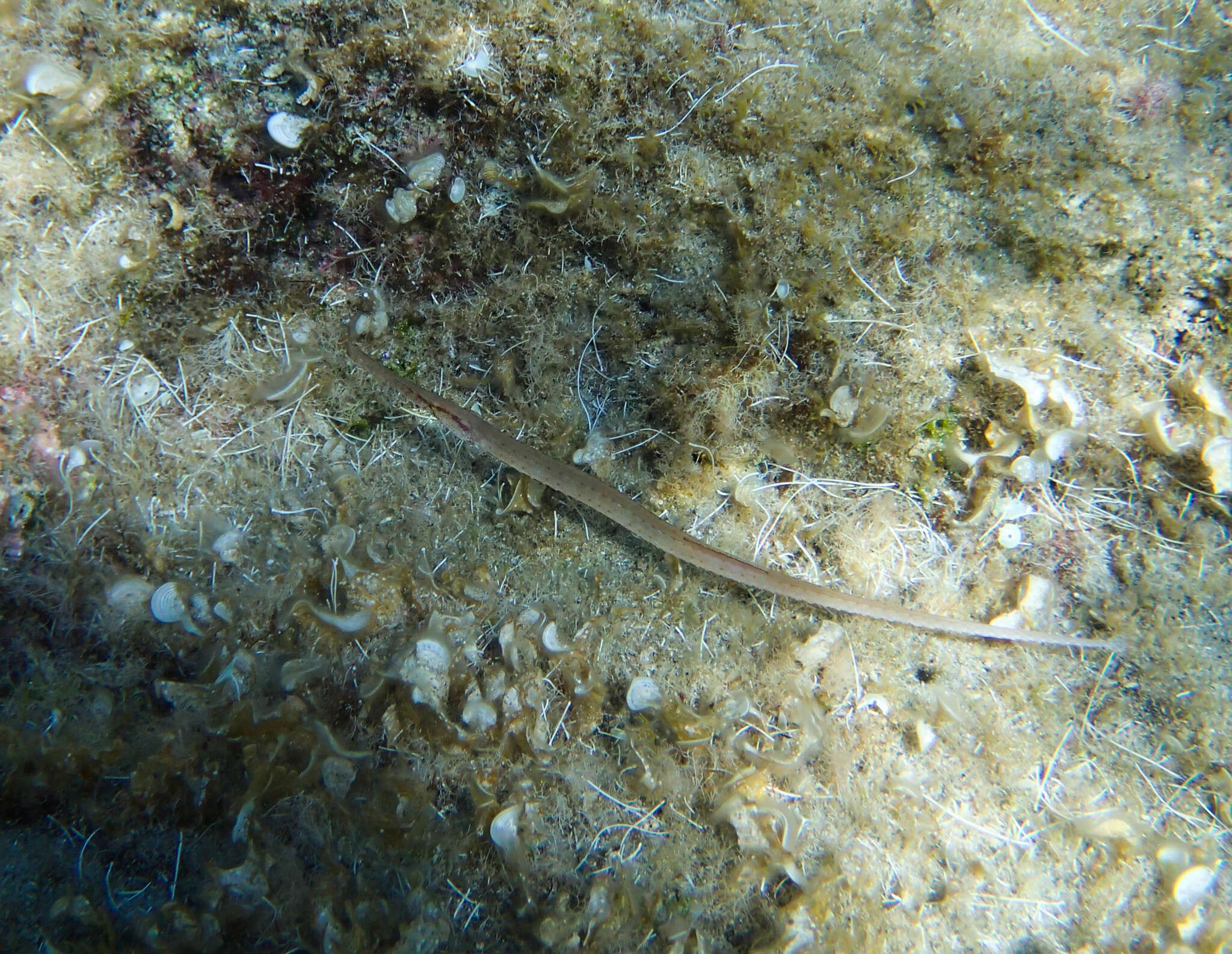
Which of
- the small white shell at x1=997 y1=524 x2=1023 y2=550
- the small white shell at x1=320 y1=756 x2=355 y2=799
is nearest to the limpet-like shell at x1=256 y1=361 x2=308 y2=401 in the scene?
the small white shell at x1=320 y1=756 x2=355 y2=799

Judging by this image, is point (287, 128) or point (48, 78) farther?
point (287, 128)

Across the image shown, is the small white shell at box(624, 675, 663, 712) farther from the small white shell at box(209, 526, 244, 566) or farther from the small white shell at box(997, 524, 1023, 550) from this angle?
the small white shell at box(209, 526, 244, 566)

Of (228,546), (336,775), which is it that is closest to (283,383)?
(228,546)

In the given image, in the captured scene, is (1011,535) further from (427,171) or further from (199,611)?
(199,611)

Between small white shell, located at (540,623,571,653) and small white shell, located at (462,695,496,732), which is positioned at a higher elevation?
small white shell, located at (540,623,571,653)

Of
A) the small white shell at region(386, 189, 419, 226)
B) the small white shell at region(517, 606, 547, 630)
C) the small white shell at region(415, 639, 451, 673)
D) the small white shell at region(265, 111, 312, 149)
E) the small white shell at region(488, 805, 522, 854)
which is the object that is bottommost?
the small white shell at region(488, 805, 522, 854)

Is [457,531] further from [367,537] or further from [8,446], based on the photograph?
[8,446]

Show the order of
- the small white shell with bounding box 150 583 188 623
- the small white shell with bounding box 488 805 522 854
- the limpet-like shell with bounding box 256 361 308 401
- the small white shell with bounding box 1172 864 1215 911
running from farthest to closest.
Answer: the limpet-like shell with bounding box 256 361 308 401 < the small white shell with bounding box 150 583 188 623 < the small white shell with bounding box 488 805 522 854 < the small white shell with bounding box 1172 864 1215 911
